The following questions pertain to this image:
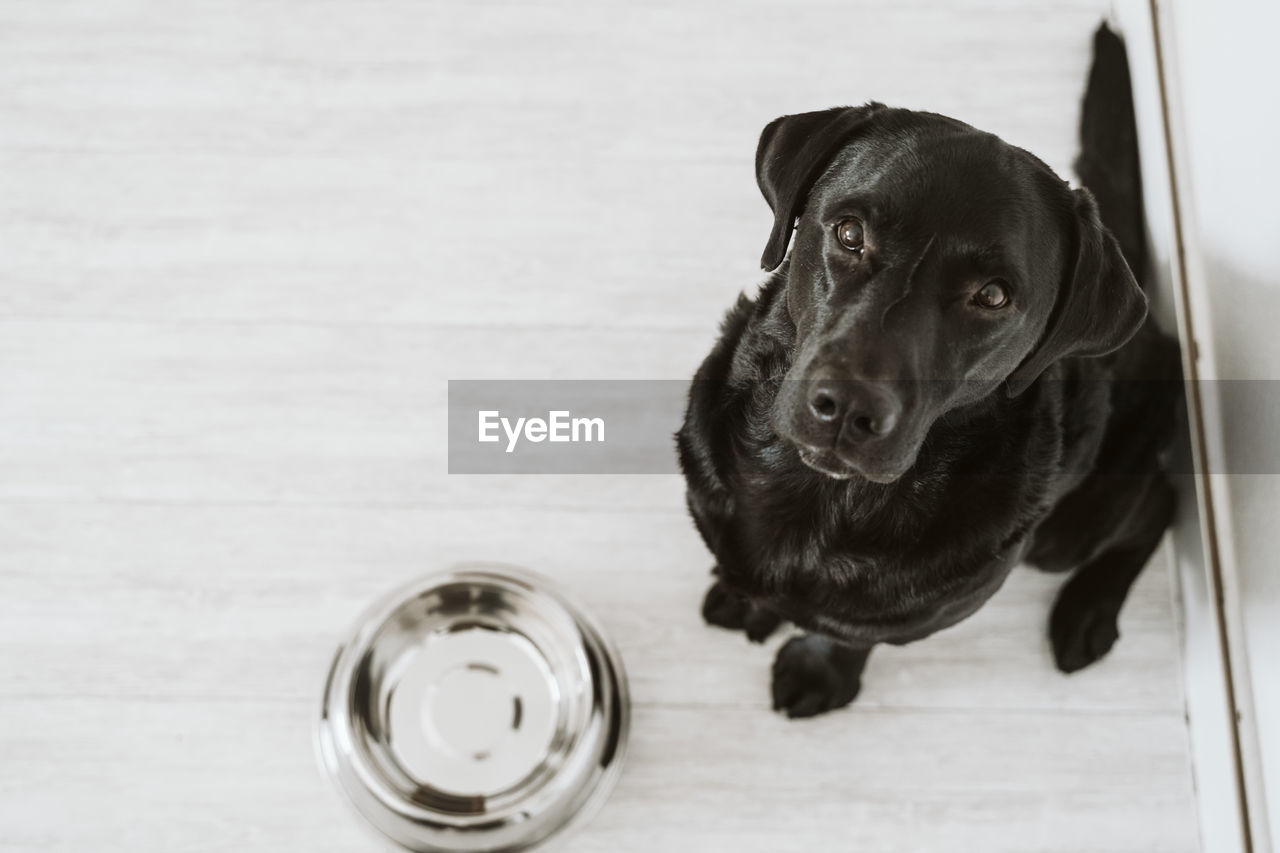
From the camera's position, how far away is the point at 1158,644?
66.9 inches

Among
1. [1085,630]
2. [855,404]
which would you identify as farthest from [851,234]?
[1085,630]

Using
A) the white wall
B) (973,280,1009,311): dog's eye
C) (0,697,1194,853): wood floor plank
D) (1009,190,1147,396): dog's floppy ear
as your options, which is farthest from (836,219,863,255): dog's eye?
(0,697,1194,853): wood floor plank

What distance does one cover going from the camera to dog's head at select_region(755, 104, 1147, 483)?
102cm

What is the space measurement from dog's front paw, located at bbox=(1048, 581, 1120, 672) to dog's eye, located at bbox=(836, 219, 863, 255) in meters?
0.91

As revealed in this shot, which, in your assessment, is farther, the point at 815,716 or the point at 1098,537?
the point at 815,716

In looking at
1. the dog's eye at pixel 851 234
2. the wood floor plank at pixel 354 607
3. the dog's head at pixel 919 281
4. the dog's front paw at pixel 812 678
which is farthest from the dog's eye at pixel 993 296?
the wood floor plank at pixel 354 607

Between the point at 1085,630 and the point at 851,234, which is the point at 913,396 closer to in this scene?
the point at 851,234

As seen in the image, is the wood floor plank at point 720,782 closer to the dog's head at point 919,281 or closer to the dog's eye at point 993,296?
the dog's head at point 919,281

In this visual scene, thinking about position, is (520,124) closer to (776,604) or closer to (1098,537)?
(776,604)

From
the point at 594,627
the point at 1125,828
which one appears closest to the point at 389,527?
the point at 594,627

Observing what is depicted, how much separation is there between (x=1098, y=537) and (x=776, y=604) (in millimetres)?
537

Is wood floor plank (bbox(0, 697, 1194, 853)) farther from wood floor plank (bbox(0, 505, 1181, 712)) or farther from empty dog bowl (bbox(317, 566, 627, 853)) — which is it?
empty dog bowl (bbox(317, 566, 627, 853))

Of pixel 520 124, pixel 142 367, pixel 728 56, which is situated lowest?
pixel 142 367

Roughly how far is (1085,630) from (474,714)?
3.39ft
